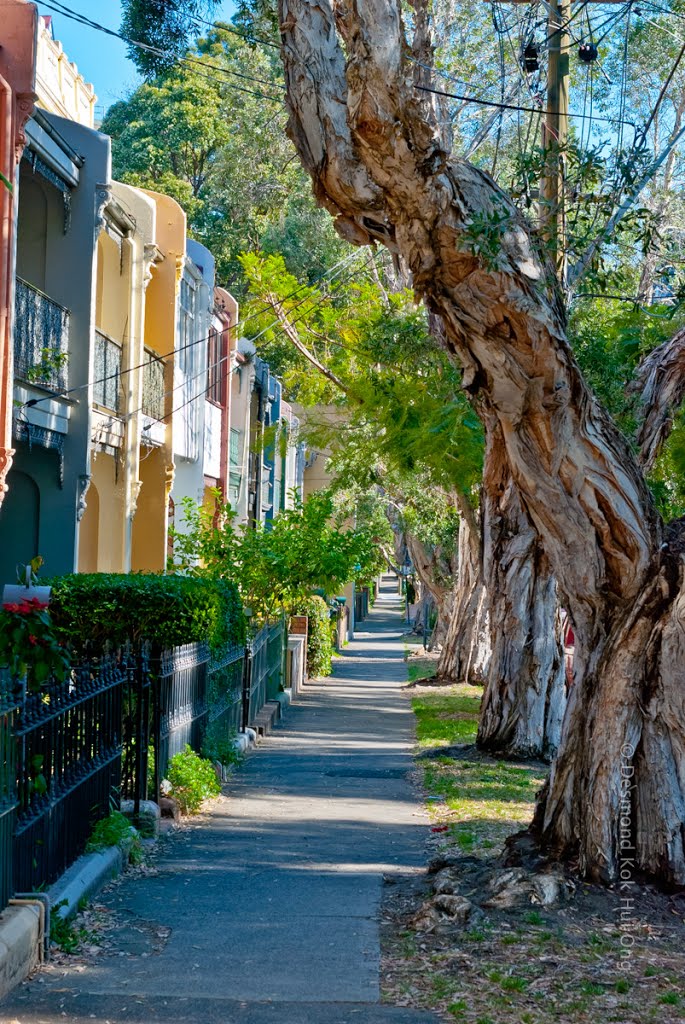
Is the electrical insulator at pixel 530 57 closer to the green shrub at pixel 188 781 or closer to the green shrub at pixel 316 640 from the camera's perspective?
the green shrub at pixel 188 781

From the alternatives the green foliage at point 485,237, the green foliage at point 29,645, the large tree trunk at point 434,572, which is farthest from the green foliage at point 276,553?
the large tree trunk at point 434,572

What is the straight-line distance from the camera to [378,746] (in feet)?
62.8

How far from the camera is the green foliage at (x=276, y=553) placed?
20141 millimetres

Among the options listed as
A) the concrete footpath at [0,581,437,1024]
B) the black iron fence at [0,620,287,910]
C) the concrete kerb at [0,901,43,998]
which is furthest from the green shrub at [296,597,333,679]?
the concrete kerb at [0,901,43,998]

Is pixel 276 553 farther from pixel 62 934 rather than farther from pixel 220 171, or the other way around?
pixel 220 171

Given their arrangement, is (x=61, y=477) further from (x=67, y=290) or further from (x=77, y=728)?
(x=77, y=728)

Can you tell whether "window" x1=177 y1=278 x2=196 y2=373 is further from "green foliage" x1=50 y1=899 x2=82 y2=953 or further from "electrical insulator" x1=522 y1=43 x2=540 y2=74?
"green foliage" x1=50 y1=899 x2=82 y2=953

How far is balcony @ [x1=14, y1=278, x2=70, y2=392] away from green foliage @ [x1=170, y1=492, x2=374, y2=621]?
11.4 feet

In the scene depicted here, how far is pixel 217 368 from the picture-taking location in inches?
1167

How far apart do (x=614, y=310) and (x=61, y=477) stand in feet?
32.2

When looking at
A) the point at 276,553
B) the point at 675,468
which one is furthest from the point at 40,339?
the point at 675,468

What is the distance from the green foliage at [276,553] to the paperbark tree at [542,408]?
1036 centimetres

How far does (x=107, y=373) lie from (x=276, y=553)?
374cm

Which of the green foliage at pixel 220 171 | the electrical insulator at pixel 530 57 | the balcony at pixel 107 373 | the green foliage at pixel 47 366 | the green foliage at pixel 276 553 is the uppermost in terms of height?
the green foliage at pixel 220 171
